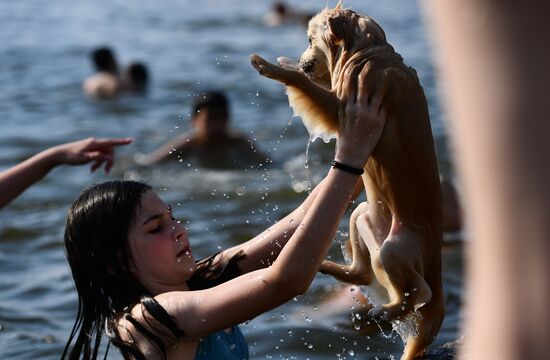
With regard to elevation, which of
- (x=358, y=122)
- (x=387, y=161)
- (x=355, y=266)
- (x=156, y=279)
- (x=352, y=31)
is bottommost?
(x=156, y=279)

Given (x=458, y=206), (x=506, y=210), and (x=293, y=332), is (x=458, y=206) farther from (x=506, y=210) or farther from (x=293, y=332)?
(x=506, y=210)

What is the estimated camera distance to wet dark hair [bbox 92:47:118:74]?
1453 centimetres

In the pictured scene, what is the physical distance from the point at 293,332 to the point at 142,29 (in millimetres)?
16692

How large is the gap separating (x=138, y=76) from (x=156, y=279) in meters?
11.3

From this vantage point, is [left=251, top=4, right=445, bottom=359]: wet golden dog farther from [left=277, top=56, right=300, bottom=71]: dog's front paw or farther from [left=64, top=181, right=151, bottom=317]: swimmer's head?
[left=64, top=181, right=151, bottom=317]: swimmer's head

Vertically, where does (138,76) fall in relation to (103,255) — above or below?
above

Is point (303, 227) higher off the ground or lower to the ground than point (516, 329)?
lower

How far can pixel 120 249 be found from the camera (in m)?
3.56

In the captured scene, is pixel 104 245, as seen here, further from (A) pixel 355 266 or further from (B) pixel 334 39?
(B) pixel 334 39

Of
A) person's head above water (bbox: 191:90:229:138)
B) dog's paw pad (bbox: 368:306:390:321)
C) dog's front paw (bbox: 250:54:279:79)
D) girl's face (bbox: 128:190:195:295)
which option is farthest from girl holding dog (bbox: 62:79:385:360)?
person's head above water (bbox: 191:90:229:138)

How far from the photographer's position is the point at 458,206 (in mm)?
7645

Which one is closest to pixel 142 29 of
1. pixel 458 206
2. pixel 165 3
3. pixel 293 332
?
pixel 165 3

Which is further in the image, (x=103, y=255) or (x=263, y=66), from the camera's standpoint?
(x=103, y=255)

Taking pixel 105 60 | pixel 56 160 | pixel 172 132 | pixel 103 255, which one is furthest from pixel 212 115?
pixel 103 255
